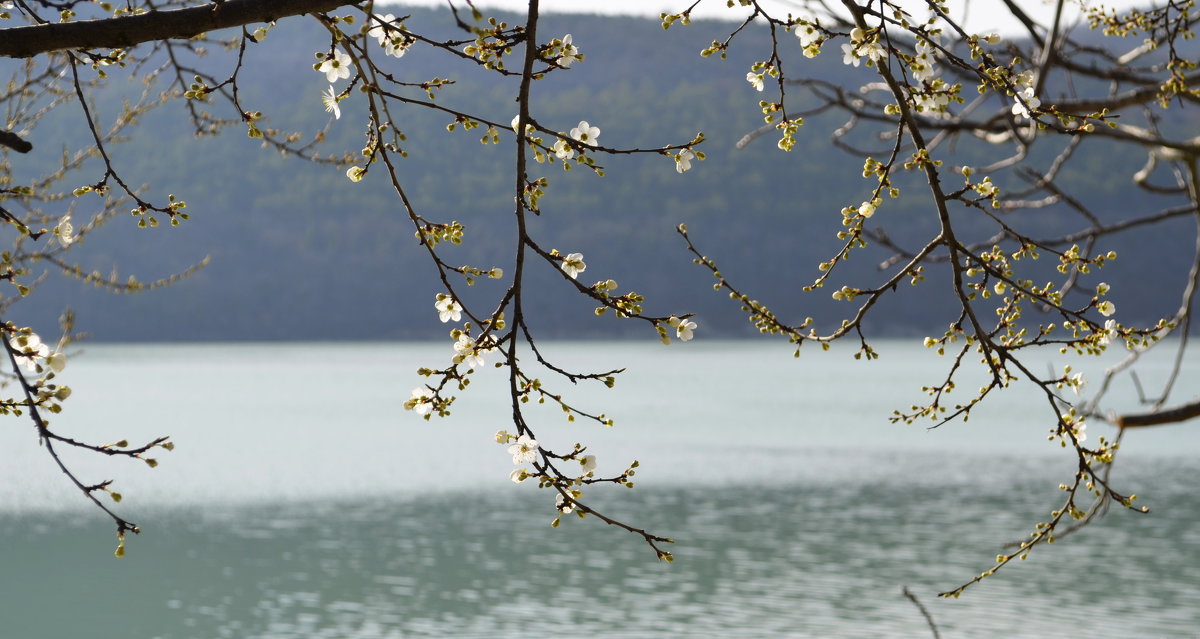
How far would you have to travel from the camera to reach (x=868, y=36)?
2264mm

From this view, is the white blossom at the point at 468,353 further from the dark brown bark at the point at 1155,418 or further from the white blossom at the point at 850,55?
the dark brown bark at the point at 1155,418

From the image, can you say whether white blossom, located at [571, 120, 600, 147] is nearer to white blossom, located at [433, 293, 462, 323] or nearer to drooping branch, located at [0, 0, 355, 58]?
white blossom, located at [433, 293, 462, 323]

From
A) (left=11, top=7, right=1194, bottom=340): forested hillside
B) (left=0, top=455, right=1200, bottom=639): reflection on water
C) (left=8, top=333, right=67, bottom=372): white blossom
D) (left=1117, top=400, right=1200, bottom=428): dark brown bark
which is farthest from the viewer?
(left=11, top=7, right=1194, bottom=340): forested hillside

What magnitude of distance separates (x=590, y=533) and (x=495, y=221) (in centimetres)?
5524

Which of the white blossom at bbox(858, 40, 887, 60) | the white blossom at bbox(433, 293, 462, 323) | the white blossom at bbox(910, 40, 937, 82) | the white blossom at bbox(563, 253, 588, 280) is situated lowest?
the white blossom at bbox(433, 293, 462, 323)

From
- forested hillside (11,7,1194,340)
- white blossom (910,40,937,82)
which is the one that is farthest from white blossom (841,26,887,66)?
forested hillside (11,7,1194,340)

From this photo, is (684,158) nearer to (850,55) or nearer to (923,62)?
(850,55)

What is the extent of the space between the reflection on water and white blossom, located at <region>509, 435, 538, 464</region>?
7987mm

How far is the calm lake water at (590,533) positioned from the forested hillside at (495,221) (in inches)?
1611

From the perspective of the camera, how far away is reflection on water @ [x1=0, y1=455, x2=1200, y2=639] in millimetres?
10133

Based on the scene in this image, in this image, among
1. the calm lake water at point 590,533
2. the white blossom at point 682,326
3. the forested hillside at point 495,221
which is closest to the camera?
the white blossom at point 682,326

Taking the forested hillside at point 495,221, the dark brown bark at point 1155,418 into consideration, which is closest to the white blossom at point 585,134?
the dark brown bark at point 1155,418

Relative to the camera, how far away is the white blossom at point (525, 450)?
2.04 m

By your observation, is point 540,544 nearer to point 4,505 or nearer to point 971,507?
point 971,507
